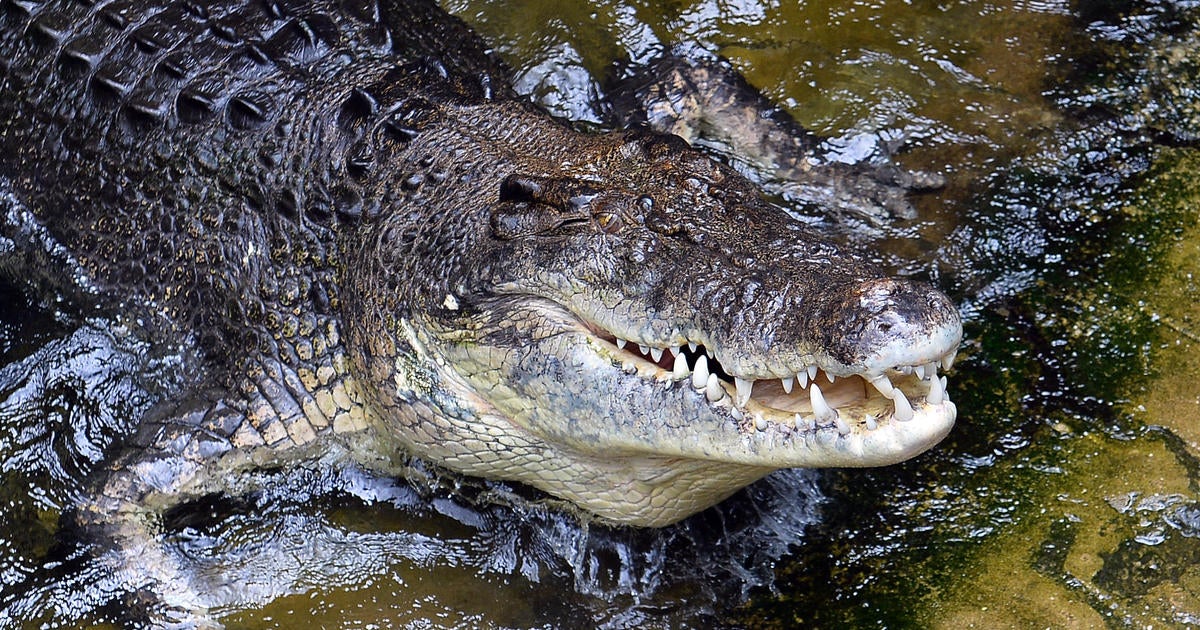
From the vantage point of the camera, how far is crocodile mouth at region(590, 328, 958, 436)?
8.54ft

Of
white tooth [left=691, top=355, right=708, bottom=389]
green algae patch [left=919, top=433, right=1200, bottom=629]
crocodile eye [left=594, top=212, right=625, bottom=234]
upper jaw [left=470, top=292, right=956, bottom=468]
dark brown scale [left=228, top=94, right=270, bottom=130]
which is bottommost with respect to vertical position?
green algae patch [left=919, top=433, right=1200, bottom=629]

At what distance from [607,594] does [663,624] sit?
8.1 inches

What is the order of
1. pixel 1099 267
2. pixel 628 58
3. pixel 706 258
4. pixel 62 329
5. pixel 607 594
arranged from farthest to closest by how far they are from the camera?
pixel 628 58
pixel 62 329
pixel 1099 267
pixel 607 594
pixel 706 258

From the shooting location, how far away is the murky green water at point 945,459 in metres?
3.37

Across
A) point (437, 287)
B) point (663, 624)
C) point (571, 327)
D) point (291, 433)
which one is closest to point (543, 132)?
point (437, 287)

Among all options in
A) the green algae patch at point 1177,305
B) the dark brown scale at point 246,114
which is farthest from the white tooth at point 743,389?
the dark brown scale at point 246,114

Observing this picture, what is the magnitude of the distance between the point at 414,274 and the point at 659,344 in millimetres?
932

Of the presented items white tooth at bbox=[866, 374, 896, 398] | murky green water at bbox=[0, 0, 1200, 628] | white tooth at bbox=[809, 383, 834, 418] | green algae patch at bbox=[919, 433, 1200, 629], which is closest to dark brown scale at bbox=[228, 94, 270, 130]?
murky green water at bbox=[0, 0, 1200, 628]

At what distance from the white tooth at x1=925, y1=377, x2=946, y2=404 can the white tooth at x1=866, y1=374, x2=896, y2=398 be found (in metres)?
0.08

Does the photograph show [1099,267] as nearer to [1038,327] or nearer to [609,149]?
[1038,327]

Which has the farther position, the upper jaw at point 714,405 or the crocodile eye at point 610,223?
the crocodile eye at point 610,223

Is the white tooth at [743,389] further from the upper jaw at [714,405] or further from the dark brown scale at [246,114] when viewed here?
the dark brown scale at [246,114]

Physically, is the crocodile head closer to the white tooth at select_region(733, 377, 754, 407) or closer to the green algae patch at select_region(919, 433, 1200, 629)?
the white tooth at select_region(733, 377, 754, 407)

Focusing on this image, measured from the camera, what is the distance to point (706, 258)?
302cm
